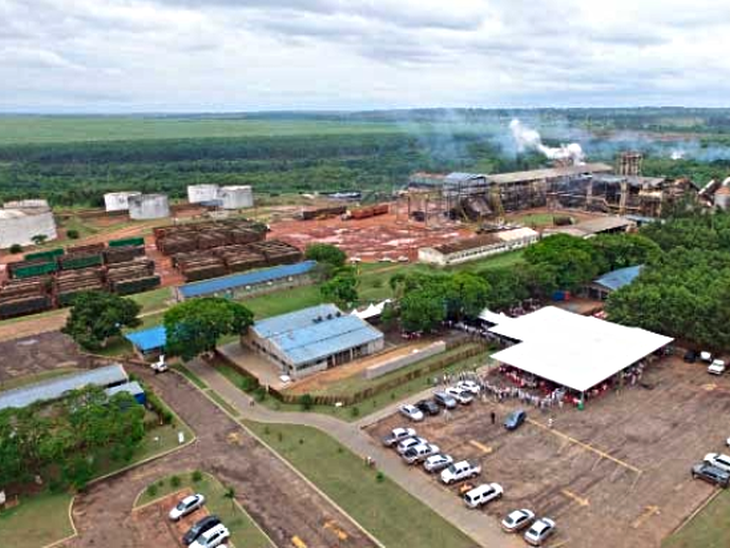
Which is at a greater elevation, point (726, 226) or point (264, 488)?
point (726, 226)

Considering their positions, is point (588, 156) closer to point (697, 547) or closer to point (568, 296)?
point (568, 296)

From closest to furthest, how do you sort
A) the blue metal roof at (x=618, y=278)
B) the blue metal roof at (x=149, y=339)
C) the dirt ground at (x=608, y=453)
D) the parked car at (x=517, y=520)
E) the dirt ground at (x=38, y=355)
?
the parked car at (x=517, y=520) < the dirt ground at (x=608, y=453) < the blue metal roof at (x=149, y=339) < the dirt ground at (x=38, y=355) < the blue metal roof at (x=618, y=278)

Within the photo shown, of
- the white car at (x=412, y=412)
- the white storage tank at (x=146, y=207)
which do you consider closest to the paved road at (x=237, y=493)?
the white car at (x=412, y=412)

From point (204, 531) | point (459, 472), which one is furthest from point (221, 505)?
point (459, 472)

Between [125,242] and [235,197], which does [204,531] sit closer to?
[125,242]

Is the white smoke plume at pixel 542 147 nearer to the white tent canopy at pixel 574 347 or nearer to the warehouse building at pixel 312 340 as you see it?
the white tent canopy at pixel 574 347

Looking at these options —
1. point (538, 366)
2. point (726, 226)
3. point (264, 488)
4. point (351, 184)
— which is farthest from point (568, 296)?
point (351, 184)

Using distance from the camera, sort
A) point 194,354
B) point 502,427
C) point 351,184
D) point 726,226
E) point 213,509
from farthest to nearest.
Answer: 1. point 351,184
2. point 726,226
3. point 194,354
4. point 502,427
5. point 213,509

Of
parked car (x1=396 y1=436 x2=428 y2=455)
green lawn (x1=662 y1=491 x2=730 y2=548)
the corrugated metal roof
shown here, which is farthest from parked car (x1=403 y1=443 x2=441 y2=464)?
the corrugated metal roof
